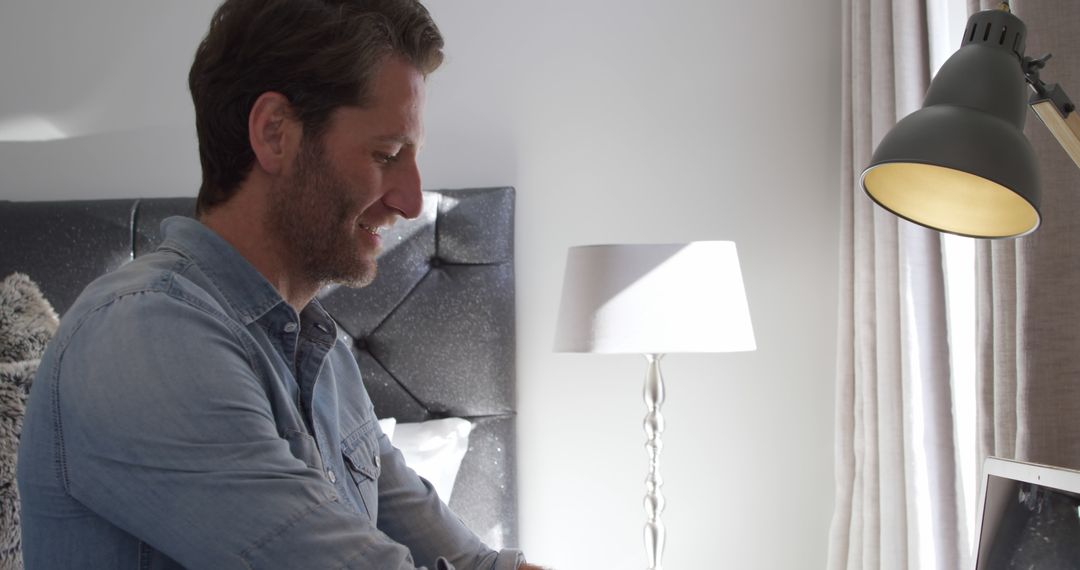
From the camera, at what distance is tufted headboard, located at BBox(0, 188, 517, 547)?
2539 millimetres

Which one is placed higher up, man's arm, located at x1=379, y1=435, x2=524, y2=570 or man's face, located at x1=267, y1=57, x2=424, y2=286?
man's face, located at x1=267, y1=57, x2=424, y2=286

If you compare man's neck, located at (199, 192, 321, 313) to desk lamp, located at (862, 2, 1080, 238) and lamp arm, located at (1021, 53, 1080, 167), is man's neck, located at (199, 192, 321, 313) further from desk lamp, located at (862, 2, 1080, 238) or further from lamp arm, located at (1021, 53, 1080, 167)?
lamp arm, located at (1021, 53, 1080, 167)

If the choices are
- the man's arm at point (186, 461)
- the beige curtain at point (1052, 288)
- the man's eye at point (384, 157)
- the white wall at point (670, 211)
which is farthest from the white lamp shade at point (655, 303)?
the man's arm at point (186, 461)

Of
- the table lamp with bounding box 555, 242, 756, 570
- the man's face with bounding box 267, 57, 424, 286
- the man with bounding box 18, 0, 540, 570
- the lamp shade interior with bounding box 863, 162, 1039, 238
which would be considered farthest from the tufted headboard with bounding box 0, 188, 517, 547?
the lamp shade interior with bounding box 863, 162, 1039, 238

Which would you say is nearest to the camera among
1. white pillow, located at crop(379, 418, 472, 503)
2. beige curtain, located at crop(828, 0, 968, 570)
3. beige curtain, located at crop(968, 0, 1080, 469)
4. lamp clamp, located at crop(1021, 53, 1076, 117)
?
lamp clamp, located at crop(1021, 53, 1076, 117)

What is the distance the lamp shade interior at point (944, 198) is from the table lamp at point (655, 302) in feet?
3.46

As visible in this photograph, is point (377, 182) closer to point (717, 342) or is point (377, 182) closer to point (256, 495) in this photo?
point (256, 495)

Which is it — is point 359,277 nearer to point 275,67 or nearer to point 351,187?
point 351,187

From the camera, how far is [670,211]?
8.62ft

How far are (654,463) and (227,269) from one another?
1.39 metres

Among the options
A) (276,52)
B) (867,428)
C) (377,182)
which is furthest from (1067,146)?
(867,428)

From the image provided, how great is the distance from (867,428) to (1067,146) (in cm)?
139

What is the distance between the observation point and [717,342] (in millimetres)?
2152

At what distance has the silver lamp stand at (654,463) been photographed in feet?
7.50
